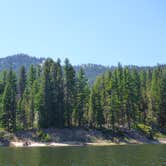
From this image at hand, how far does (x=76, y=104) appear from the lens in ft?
373

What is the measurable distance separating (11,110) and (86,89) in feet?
83.3

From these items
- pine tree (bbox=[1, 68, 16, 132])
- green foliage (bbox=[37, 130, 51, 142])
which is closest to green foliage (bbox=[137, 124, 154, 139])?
green foliage (bbox=[37, 130, 51, 142])

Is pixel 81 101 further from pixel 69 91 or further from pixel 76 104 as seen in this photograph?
pixel 69 91

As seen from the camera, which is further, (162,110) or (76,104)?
(162,110)

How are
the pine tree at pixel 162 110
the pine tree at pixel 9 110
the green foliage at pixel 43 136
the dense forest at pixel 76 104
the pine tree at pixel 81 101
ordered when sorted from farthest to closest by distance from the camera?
the pine tree at pixel 162 110 < the pine tree at pixel 81 101 < the dense forest at pixel 76 104 < the pine tree at pixel 9 110 < the green foliage at pixel 43 136

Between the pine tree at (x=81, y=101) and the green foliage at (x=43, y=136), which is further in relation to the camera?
the pine tree at (x=81, y=101)

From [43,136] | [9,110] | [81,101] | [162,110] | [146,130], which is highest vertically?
[81,101]

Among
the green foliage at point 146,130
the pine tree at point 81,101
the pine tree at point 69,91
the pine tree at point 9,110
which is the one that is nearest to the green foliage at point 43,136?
the pine tree at point 9,110

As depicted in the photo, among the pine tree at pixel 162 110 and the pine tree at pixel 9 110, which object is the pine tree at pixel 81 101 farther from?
the pine tree at pixel 162 110

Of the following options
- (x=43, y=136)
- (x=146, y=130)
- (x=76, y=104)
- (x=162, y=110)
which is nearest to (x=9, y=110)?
(x=43, y=136)

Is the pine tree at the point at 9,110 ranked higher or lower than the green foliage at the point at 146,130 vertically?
higher

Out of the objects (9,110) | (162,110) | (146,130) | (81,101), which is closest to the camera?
(146,130)

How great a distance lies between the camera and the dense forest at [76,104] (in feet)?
360

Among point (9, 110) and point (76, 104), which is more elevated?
point (76, 104)
